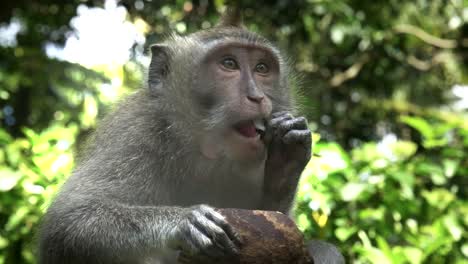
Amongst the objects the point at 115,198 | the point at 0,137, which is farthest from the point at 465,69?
the point at 115,198

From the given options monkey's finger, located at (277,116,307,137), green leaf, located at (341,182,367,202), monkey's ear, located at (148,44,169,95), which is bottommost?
monkey's finger, located at (277,116,307,137)

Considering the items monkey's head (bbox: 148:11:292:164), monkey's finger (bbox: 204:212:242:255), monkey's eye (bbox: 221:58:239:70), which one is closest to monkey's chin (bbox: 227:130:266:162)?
monkey's head (bbox: 148:11:292:164)

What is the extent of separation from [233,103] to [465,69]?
342 inches

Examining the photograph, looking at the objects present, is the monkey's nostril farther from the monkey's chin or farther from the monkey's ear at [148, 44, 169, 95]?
the monkey's ear at [148, 44, 169, 95]

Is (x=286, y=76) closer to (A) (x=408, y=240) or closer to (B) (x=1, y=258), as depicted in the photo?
(A) (x=408, y=240)

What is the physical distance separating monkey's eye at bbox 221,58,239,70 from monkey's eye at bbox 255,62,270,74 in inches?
5.6

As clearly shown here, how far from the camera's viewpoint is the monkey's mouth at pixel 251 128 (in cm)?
375

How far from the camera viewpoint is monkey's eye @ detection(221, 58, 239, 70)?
4082 millimetres

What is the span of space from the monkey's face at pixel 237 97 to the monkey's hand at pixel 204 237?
620mm

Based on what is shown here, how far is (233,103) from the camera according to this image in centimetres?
381

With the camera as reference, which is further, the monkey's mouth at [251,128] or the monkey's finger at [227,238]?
the monkey's mouth at [251,128]

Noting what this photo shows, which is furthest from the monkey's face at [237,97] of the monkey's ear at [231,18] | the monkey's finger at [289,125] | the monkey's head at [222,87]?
the monkey's ear at [231,18]

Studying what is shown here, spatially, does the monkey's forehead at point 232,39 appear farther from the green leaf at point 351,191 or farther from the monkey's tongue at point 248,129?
the green leaf at point 351,191

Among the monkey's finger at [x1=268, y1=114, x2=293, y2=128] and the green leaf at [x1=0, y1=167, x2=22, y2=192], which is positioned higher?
the green leaf at [x1=0, y1=167, x2=22, y2=192]
